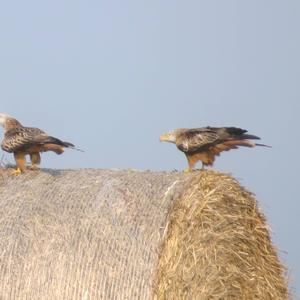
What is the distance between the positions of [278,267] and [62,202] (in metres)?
1.98

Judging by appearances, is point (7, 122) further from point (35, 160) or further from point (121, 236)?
point (121, 236)

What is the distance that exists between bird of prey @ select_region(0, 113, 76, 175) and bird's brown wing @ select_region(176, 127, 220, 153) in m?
0.89

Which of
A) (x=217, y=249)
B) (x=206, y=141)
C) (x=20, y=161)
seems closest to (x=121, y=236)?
(x=217, y=249)

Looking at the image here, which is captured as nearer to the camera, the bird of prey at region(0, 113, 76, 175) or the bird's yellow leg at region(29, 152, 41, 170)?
the bird of prey at region(0, 113, 76, 175)

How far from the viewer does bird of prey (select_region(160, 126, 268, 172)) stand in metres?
6.32

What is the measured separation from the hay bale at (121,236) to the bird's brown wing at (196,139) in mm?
280

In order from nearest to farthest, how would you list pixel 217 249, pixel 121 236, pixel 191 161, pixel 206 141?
pixel 121 236, pixel 217 249, pixel 206 141, pixel 191 161

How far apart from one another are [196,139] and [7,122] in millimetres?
1540

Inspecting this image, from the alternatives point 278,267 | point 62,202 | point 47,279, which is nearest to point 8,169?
point 62,202

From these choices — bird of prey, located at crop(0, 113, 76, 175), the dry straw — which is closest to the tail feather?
bird of prey, located at crop(0, 113, 76, 175)

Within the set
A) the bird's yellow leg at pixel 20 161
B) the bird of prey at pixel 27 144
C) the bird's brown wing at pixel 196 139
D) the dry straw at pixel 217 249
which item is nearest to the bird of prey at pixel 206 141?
the bird's brown wing at pixel 196 139

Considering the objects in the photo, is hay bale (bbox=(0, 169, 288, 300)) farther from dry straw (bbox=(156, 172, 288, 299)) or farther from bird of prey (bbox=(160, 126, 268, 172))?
bird of prey (bbox=(160, 126, 268, 172))

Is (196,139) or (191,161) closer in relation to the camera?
(196,139)

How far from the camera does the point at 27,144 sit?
6.42 meters
